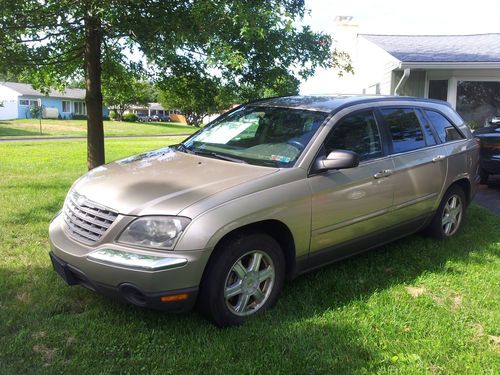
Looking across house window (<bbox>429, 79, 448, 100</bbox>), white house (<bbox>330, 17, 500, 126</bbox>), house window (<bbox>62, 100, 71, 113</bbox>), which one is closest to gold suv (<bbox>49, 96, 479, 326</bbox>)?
white house (<bbox>330, 17, 500, 126</bbox>)

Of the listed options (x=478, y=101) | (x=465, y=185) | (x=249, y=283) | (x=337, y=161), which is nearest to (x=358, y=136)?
(x=337, y=161)

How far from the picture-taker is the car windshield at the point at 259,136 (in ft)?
13.5

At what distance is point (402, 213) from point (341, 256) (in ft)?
2.94

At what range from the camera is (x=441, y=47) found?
45.9 ft

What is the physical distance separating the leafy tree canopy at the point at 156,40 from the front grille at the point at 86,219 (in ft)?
6.21

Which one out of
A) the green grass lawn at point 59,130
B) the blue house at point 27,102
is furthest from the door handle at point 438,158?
the blue house at point 27,102

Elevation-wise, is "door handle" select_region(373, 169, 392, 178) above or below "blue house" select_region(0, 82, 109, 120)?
below

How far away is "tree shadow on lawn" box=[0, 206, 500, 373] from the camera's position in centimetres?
316

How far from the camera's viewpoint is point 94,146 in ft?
24.6

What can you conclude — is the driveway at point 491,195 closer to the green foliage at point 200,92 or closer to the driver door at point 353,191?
the driver door at point 353,191

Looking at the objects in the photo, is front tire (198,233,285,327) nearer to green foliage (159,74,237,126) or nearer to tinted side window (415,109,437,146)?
tinted side window (415,109,437,146)

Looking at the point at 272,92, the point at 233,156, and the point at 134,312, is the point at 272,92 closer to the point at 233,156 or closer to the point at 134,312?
the point at 233,156

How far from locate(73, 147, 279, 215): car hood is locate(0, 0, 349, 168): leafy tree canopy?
1.16m

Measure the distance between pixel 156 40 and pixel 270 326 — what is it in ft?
11.2
